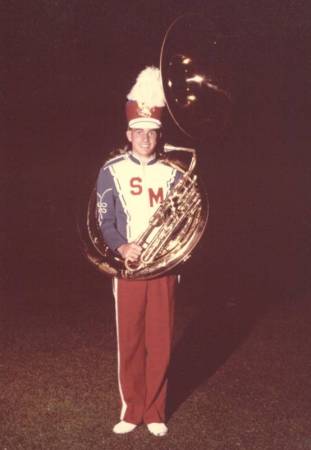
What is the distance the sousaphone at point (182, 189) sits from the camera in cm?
303

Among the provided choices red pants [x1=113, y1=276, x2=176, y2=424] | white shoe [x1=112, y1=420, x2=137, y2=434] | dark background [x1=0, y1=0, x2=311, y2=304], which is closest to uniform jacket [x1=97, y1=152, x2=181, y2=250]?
red pants [x1=113, y1=276, x2=176, y2=424]

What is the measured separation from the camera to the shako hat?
2.99m

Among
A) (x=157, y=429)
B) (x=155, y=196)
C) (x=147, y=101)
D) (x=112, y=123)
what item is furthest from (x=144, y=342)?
(x=112, y=123)

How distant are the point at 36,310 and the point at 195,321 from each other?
134 centimetres

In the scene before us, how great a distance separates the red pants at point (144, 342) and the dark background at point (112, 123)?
283cm

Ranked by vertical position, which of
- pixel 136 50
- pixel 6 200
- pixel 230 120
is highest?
pixel 136 50

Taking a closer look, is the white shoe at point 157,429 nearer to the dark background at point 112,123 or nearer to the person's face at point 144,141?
the person's face at point 144,141

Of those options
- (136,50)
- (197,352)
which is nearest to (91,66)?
(136,50)

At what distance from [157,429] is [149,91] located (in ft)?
5.80

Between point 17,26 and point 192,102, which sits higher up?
point 17,26

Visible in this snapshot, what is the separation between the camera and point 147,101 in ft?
9.84

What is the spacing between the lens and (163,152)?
3178mm

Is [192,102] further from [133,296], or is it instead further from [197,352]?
[197,352]

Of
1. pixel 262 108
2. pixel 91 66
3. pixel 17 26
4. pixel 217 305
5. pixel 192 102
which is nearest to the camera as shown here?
pixel 192 102
